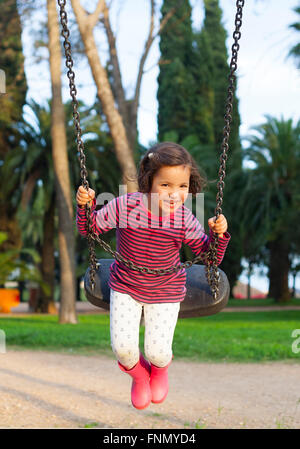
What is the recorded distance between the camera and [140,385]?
3.25 meters

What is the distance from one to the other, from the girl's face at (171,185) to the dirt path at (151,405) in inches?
94.0

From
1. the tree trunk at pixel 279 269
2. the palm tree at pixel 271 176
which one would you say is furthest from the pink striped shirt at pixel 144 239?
the tree trunk at pixel 279 269

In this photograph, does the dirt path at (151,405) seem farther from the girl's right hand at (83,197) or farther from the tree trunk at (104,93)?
the tree trunk at (104,93)

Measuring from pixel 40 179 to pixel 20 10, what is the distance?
5.24m

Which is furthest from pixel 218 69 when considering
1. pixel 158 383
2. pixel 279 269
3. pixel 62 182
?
pixel 158 383

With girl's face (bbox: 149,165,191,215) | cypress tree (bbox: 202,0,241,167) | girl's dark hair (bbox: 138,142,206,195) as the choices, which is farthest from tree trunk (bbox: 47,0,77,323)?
cypress tree (bbox: 202,0,241,167)

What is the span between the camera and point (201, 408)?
5.15 metres

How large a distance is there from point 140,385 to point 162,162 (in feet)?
4.16

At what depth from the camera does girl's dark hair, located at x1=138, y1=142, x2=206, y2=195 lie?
111 inches

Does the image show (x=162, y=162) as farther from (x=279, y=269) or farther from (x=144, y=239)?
(x=279, y=269)

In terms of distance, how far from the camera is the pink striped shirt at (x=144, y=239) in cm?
298
